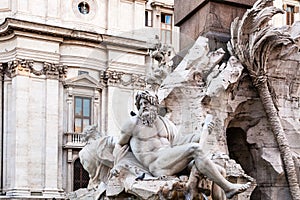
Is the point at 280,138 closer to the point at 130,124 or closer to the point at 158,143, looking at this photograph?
the point at 158,143

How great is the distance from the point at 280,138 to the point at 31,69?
51.0ft

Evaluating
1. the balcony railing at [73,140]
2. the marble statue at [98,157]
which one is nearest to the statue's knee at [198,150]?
the marble statue at [98,157]

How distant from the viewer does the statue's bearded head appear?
21.0ft

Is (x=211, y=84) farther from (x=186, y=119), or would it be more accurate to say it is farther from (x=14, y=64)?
(x=14, y=64)

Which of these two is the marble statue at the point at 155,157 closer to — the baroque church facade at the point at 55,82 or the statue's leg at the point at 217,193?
the statue's leg at the point at 217,193

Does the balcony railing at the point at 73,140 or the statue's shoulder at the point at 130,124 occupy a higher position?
the statue's shoulder at the point at 130,124

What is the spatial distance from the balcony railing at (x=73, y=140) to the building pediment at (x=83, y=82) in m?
1.98

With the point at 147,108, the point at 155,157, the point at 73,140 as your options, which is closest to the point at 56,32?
the point at 73,140

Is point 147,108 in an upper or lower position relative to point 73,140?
upper

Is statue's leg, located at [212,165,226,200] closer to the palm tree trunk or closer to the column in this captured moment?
the palm tree trunk

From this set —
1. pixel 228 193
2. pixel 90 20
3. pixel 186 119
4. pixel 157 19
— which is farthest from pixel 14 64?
pixel 228 193

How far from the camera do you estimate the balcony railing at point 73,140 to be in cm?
2217

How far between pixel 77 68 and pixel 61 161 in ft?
12.4

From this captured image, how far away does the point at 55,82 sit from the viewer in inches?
885
